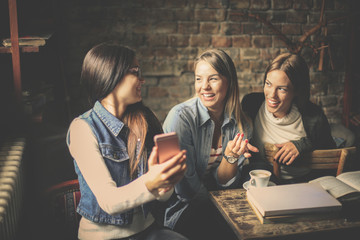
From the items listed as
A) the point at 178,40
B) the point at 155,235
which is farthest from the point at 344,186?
the point at 178,40

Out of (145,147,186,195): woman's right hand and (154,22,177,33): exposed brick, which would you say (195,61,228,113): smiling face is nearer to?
(145,147,186,195): woman's right hand

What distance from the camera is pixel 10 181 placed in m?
1.45

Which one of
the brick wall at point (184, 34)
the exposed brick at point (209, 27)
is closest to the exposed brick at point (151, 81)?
the brick wall at point (184, 34)

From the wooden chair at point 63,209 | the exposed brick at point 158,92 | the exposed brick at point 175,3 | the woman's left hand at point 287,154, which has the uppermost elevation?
the exposed brick at point 175,3

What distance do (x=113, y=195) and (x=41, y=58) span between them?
5.42 feet

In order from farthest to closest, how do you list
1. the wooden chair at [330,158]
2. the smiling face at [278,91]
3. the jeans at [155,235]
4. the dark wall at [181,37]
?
1. the dark wall at [181,37]
2. the smiling face at [278,91]
3. the wooden chair at [330,158]
4. the jeans at [155,235]

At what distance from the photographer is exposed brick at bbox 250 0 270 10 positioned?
266cm

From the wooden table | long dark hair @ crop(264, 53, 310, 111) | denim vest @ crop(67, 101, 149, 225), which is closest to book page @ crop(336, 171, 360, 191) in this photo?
the wooden table

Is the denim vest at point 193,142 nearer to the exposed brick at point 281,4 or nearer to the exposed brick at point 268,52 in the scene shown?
the exposed brick at point 268,52

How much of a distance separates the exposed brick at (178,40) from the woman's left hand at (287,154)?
1.37 m

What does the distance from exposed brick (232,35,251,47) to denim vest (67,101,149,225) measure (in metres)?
1.80

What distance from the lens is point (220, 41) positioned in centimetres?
269

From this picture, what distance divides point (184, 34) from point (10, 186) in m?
1.73

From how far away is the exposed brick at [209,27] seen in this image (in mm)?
2648
